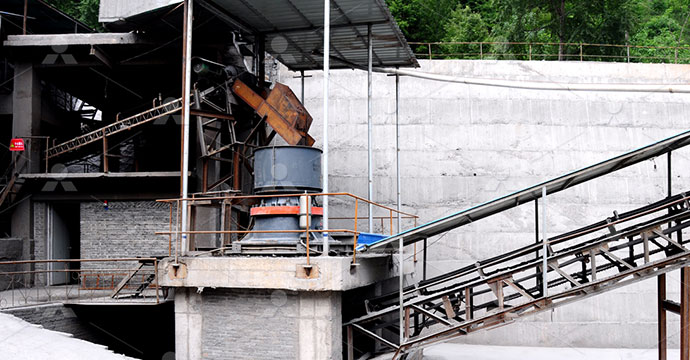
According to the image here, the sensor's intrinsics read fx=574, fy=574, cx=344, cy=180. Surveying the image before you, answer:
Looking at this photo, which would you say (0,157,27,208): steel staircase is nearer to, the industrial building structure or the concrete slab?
the industrial building structure

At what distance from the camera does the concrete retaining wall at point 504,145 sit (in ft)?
58.6

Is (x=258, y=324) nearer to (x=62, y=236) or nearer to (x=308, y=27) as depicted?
(x=308, y=27)

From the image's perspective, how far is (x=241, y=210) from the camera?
1536 cm

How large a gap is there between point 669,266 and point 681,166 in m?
9.78

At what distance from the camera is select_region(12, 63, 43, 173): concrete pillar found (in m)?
18.2

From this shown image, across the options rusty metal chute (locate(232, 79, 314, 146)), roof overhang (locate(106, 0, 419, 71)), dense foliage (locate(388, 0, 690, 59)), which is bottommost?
rusty metal chute (locate(232, 79, 314, 146))

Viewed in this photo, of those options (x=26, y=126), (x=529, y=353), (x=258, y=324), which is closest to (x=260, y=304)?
(x=258, y=324)

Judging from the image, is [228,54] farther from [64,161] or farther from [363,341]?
[363,341]

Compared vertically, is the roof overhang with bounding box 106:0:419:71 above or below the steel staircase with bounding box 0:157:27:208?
above

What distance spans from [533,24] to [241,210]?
19595 millimetres

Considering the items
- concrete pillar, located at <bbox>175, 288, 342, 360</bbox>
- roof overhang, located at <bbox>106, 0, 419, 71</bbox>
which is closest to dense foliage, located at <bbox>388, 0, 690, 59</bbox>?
roof overhang, located at <bbox>106, 0, 419, 71</bbox>

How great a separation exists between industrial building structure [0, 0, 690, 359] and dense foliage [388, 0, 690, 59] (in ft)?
32.6

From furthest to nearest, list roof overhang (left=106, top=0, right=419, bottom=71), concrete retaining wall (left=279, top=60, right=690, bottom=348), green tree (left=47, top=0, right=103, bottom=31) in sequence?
1. green tree (left=47, top=0, right=103, bottom=31)
2. concrete retaining wall (left=279, top=60, right=690, bottom=348)
3. roof overhang (left=106, top=0, right=419, bottom=71)

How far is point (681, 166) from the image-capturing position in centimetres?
1838
